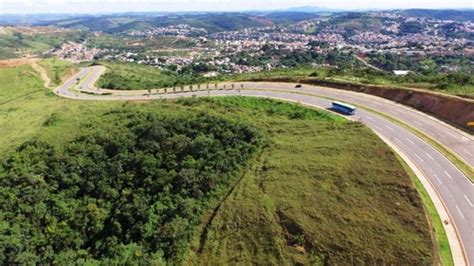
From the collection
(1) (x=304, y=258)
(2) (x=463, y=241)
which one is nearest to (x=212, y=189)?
(1) (x=304, y=258)

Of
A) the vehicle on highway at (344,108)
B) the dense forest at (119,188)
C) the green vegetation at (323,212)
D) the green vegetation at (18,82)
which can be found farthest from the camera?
the green vegetation at (18,82)

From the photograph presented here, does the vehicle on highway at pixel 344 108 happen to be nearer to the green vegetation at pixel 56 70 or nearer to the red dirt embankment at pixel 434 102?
the red dirt embankment at pixel 434 102

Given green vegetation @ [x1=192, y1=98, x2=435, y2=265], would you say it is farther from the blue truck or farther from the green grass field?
the blue truck

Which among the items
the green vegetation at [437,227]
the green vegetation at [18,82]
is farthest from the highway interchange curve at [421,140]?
the green vegetation at [18,82]

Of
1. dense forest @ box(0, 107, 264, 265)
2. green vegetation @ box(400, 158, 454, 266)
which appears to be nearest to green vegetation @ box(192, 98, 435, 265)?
green vegetation @ box(400, 158, 454, 266)

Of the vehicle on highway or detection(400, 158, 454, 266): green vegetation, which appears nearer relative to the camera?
detection(400, 158, 454, 266): green vegetation

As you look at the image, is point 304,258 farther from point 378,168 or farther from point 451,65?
point 451,65

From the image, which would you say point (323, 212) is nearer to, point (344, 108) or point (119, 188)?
point (119, 188)
